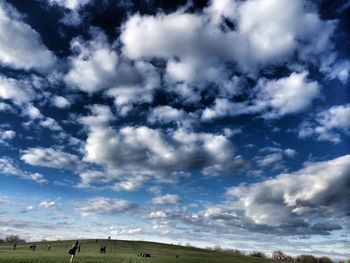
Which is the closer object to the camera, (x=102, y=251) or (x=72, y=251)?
(x=72, y=251)

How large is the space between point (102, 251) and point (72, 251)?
66.4m

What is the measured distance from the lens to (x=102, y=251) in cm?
10712

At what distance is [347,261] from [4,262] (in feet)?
612

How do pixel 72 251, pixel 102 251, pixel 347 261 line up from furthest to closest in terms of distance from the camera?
pixel 347 261 < pixel 102 251 < pixel 72 251

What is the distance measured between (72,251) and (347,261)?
18378cm

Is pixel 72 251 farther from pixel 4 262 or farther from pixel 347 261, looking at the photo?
pixel 347 261

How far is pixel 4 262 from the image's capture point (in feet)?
156

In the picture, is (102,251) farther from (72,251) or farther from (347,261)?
(347,261)

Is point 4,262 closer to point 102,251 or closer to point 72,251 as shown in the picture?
point 72,251

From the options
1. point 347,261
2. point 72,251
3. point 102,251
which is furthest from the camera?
point 347,261

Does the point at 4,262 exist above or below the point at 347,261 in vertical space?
below

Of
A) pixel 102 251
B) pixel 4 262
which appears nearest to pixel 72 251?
pixel 4 262

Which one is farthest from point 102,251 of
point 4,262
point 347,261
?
point 347,261

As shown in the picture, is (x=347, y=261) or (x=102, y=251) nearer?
(x=102, y=251)
